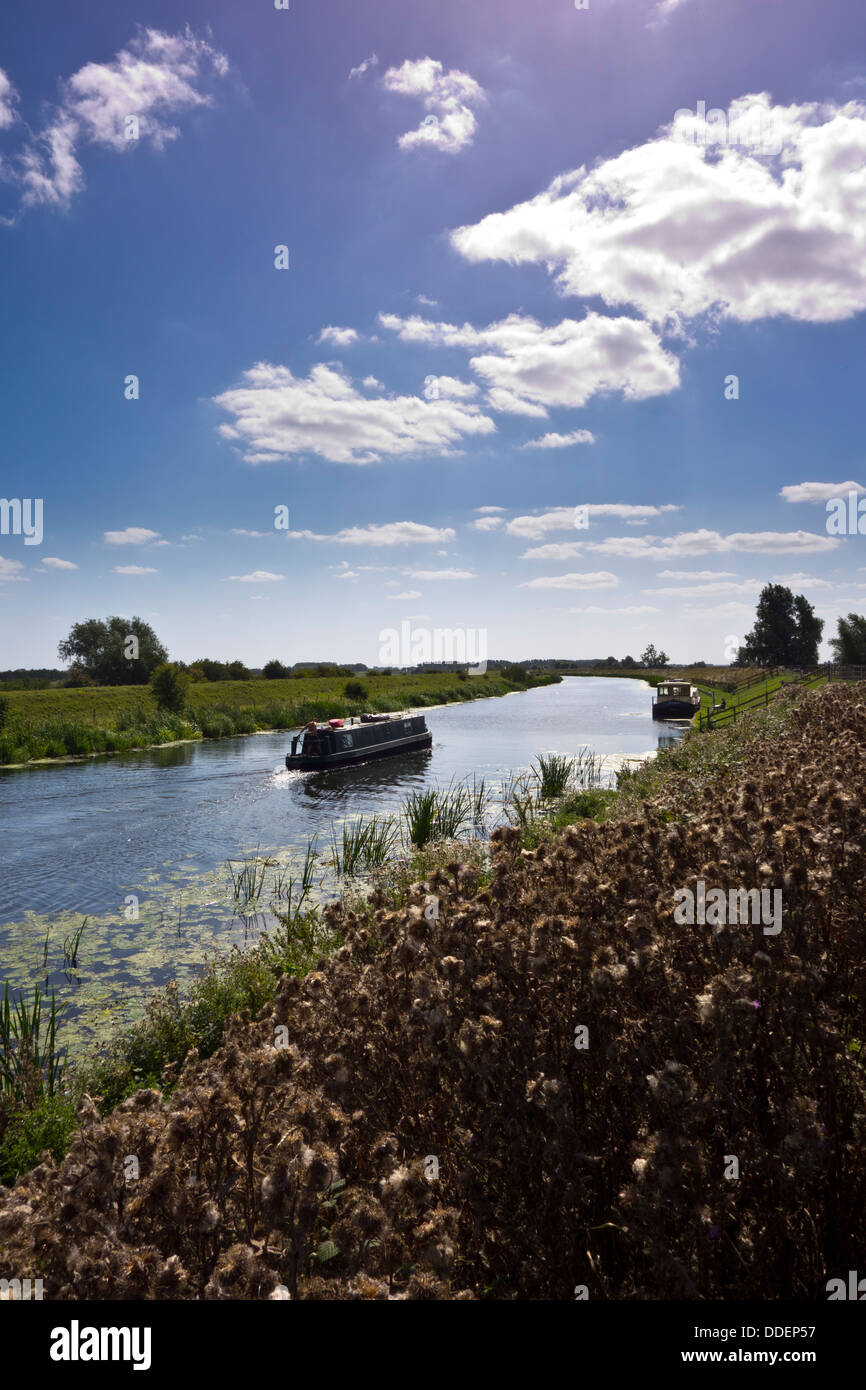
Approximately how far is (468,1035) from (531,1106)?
0.30 metres

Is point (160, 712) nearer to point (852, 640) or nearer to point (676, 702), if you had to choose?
point (676, 702)

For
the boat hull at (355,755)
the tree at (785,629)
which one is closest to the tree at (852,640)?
the tree at (785,629)

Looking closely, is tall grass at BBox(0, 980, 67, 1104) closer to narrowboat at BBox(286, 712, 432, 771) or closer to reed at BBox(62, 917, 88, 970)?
reed at BBox(62, 917, 88, 970)

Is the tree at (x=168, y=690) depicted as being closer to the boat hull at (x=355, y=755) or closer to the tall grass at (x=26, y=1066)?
the boat hull at (x=355, y=755)

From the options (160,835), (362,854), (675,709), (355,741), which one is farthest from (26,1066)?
(675,709)

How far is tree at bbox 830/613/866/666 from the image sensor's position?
7976 cm

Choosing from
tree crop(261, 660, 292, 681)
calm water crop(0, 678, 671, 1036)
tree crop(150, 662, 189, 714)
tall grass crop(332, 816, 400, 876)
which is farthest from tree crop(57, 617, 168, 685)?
tall grass crop(332, 816, 400, 876)

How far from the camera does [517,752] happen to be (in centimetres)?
3444

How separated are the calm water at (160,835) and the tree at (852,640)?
48.4 m

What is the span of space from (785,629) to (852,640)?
17.4 meters

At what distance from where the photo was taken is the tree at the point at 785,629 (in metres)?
99.3

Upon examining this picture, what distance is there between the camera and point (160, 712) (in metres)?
48.2
